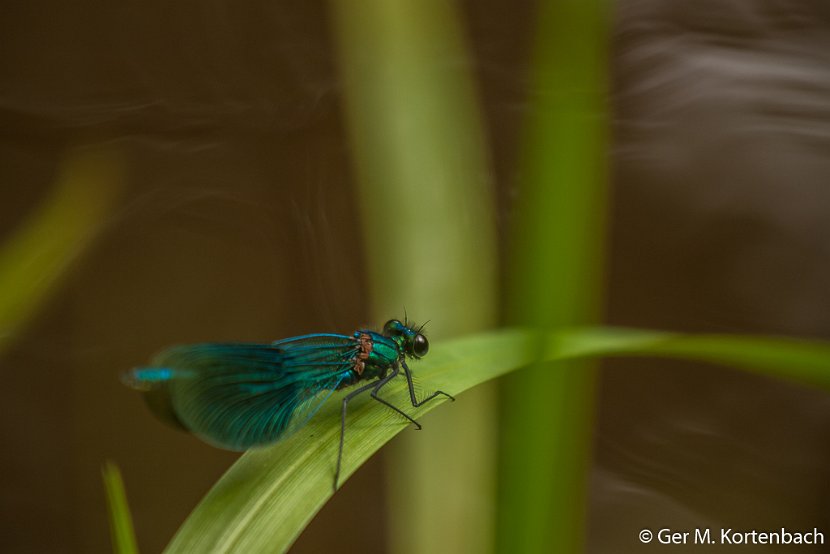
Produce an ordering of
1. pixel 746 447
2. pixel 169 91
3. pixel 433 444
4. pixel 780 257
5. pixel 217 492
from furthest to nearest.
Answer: pixel 169 91 → pixel 780 257 → pixel 746 447 → pixel 433 444 → pixel 217 492

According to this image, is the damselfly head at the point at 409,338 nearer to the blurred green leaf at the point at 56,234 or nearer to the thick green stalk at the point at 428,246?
the thick green stalk at the point at 428,246

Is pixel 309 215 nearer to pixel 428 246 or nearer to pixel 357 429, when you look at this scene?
pixel 428 246

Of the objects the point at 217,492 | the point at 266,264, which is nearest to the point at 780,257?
the point at 266,264

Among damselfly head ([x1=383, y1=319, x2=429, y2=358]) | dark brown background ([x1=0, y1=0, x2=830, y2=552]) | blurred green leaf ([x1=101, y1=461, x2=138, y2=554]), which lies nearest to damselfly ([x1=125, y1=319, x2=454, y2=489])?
damselfly head ([x1=383, y1=319, x2=429, y2=358])

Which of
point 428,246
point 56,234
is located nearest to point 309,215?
point 56,234

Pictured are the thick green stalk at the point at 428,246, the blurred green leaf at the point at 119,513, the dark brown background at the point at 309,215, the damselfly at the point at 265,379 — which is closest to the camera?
the blurred green leaf at the point at 119,513

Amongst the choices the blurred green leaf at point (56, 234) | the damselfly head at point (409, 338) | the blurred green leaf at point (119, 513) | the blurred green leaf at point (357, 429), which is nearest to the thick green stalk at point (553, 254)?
the blurred green leaf at point (357, 429)

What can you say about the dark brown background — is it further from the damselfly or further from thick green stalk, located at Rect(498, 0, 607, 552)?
thick green stalk, located at Rect(498, 0, 607, 552)

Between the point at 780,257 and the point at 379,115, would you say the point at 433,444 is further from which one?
the point at 780,257
